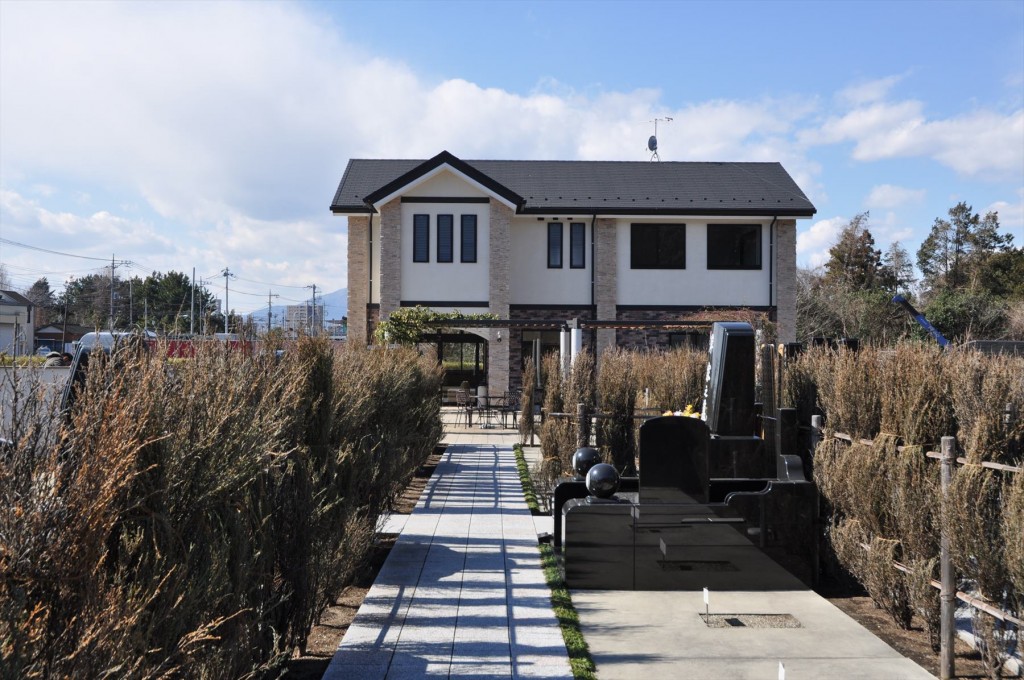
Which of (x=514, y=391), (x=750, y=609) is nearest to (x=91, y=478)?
(x=750, y=609)

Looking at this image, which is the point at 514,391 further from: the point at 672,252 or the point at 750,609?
the point at 750,609

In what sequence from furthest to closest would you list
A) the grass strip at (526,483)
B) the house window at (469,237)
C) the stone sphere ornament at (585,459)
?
1. the house window at (469,237)
2. the grass strip at (526,483)
3. the stone sphere ornament at (585,459)

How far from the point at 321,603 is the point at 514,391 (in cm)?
2123

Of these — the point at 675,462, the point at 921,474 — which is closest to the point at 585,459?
the point at 675,462

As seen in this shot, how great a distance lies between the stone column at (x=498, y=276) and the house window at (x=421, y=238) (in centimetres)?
193

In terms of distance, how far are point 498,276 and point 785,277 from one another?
9.48 m

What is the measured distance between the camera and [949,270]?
164 feet

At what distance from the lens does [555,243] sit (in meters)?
28.0

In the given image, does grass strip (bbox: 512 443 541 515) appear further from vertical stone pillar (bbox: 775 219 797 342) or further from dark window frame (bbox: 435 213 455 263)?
vertical stone pillar (bbox: 775 219 797 342)

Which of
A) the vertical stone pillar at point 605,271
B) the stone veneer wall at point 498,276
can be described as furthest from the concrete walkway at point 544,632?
the vertical stone pillar at point 605,271

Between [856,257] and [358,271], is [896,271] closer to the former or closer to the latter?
[856,257]

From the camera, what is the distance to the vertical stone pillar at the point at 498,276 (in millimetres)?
26406

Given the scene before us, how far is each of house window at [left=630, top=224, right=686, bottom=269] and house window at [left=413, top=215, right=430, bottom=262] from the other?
6.72 metres

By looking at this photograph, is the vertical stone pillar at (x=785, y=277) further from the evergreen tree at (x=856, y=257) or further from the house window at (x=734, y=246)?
the evergreen tree at (x=856, y=257)
